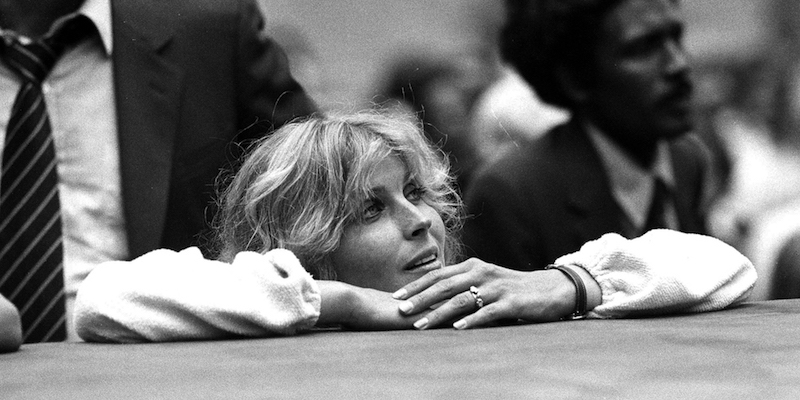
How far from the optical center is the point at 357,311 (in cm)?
195

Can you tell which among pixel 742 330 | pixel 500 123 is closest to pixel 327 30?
pixel 500 123

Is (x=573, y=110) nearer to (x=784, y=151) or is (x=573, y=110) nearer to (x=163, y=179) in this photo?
(x=784, y=151)

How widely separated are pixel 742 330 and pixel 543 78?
177 cm

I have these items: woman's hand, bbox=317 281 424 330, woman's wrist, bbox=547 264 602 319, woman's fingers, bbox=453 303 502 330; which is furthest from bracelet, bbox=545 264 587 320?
woman's hand, bbox=317 281 424 330

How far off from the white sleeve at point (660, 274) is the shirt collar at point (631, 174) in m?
1.18

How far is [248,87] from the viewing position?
9.91 feet

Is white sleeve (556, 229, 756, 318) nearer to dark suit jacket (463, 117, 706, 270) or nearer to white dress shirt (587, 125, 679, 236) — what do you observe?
dark suit jacket (463, 117, 706, 270)

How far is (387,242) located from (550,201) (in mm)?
1326

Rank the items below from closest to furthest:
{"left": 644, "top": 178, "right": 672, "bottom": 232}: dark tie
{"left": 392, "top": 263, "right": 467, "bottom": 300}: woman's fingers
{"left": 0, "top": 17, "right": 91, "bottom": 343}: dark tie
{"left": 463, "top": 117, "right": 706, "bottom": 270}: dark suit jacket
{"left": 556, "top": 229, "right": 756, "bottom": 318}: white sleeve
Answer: {"left": 392, "top": 263, "right": 467, "bottom": 300}: woman's fingers → {"left": 556, "top": 229, "right": 756, "bottom": 318}: white sleeve → {"left": 0, "top": 17, "right": 91, "bottom": 343}: dark tie → {"left": 463, "top": 117, "right": 706, "bottom": 270}: dark suit jacket → {"left": 644, "top": 178, "right": 672, "bottom": 232}: dark tie

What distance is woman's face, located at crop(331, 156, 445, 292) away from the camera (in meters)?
2.20

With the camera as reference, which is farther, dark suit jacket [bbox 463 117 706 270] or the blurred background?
dark suit jacket [bbox 463 117 706 270]

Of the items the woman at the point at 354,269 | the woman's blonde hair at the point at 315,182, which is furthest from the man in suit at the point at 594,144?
the woman's blonde hair at the point at 315,182

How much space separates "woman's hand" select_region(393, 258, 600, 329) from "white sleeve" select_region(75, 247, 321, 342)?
20 cm

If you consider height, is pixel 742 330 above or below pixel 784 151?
above
